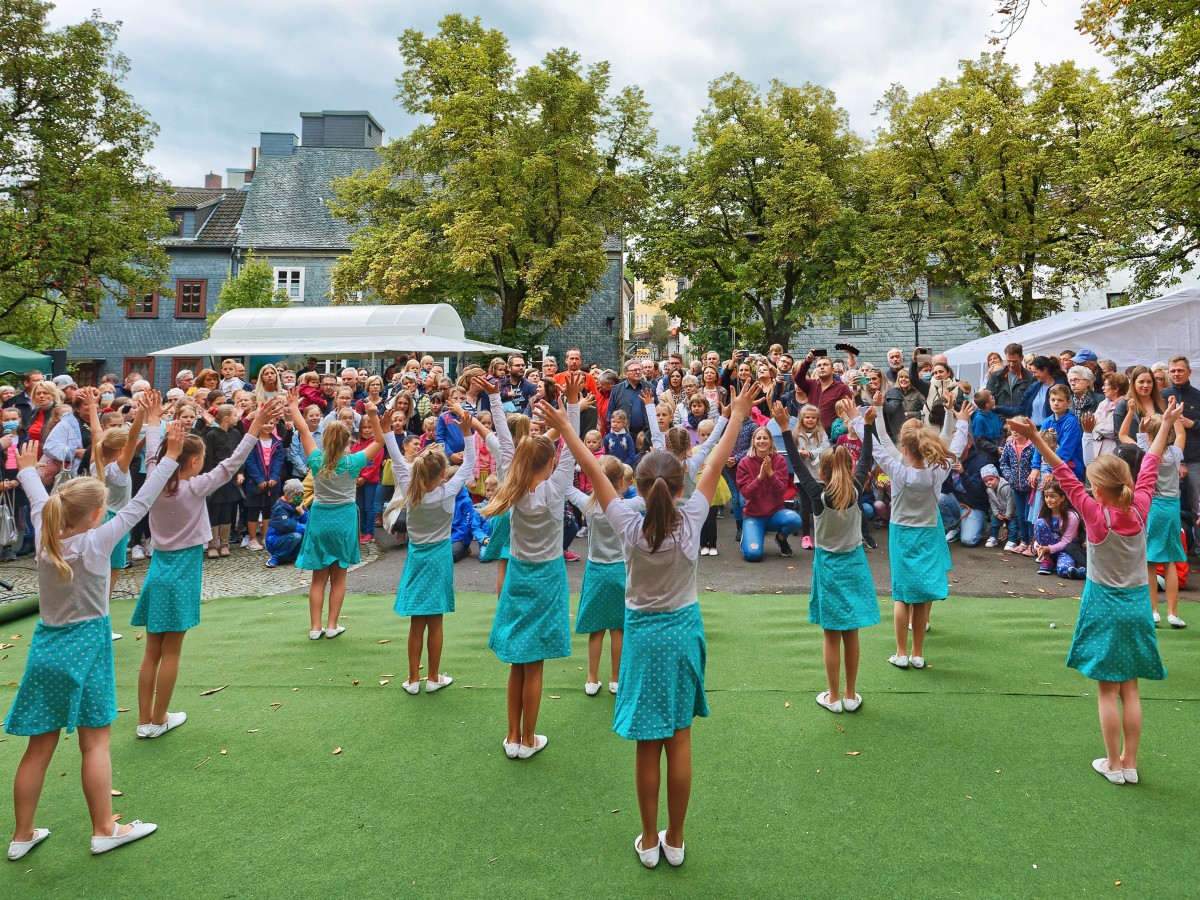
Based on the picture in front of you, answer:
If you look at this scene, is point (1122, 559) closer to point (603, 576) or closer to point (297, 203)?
point (603, 576)

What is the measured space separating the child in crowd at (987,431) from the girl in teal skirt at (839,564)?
19.8 feet

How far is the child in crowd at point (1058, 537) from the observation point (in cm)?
831

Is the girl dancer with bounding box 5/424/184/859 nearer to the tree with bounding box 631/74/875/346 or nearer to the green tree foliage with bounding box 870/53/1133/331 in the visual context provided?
the green tree foliage with bounding box 870/53/1133/331

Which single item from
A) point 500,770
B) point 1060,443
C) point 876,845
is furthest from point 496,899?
point 1060,443

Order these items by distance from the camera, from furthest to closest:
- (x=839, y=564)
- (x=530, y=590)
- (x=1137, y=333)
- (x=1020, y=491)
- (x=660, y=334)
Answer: (x=660, y=334), (x=1137, y=333), (x=1020, y=491), (x=839, y=564), (x=530, y=590)

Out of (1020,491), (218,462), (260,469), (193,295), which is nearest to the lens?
(1020,491)

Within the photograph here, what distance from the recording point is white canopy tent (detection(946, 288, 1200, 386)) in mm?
11969

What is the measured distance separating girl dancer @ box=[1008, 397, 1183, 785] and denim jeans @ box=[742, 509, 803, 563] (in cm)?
535

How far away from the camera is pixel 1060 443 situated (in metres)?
8.94

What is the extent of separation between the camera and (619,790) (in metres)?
4.00

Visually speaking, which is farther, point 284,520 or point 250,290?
point 250,290

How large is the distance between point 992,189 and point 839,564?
74.2 ft

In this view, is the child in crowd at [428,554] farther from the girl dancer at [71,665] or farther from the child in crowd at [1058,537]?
the child in crowd at [1058,537]

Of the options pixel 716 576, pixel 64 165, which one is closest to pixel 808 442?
pixel 716 576
